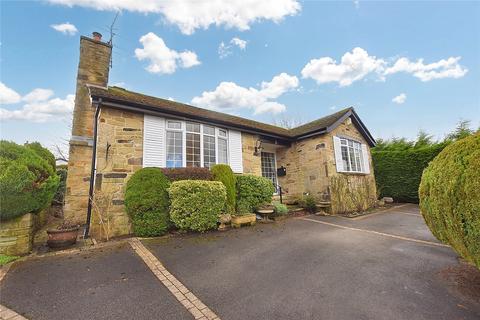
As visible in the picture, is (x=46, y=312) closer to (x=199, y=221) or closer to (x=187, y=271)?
(x=187, y=271)

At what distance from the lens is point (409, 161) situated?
14055 mm

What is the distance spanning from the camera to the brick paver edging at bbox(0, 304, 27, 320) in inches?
96.3

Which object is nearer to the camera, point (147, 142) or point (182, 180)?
point (182, 180)

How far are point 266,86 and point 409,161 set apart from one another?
17157mm

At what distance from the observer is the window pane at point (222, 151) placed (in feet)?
29.7

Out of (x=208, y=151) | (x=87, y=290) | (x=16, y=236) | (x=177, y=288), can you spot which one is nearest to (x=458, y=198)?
(x=177, y=288)

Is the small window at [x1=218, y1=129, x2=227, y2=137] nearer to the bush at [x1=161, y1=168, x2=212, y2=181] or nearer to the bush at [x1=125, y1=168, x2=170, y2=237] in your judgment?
the bush at [x1=161, y1=168, x2=212, y2=181]

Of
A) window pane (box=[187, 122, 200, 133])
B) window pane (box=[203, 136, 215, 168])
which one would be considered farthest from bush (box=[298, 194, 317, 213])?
window pane (box=[187, 122, 200, 133])

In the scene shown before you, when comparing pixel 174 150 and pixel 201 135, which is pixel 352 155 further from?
pixel 174 150

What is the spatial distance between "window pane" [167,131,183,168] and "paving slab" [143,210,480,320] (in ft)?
9.53

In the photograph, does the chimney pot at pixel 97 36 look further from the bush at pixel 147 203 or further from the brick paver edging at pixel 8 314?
the brick paver edging at pixel 8 314

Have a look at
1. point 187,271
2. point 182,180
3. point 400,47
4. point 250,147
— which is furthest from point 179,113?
point 400,47

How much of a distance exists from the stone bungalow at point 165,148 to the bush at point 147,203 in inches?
26.3

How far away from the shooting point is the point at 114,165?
256 inches
